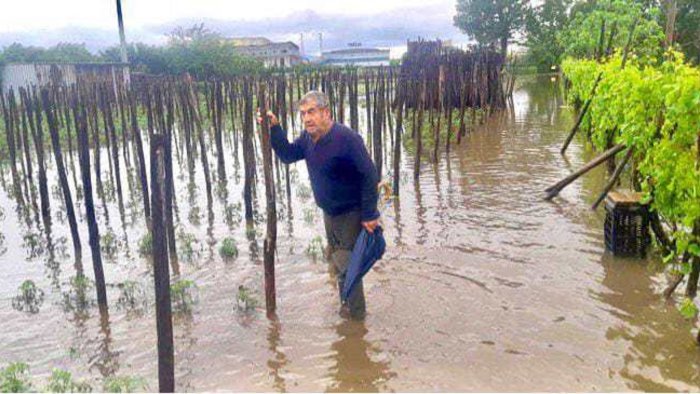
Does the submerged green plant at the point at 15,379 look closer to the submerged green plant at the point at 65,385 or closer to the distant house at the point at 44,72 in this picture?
the submerged green plant at the point at 65,385

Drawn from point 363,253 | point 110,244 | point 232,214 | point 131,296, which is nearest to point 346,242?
point 363,253

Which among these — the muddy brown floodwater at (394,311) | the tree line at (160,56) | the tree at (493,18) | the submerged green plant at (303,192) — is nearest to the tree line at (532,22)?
the tree at (493,18)

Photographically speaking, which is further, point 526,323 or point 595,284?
point 595,284

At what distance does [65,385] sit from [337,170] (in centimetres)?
217

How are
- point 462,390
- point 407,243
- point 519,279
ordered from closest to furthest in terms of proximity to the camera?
point 462,390
point 519,279
point 407,243

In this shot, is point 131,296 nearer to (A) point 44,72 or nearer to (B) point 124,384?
(B) point 124,384

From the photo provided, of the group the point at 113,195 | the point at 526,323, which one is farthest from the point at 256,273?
the point at 113,195

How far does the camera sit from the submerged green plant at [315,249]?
624 cm

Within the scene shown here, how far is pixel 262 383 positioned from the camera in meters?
3.85

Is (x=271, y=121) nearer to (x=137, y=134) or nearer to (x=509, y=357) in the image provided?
(x=509, y=357)

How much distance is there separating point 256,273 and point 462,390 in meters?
2.76

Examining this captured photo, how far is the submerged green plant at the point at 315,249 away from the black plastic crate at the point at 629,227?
2812 millimetres

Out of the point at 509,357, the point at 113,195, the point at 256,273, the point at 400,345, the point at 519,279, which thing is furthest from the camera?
the point at 113,195

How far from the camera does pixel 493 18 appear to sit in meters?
56.3
